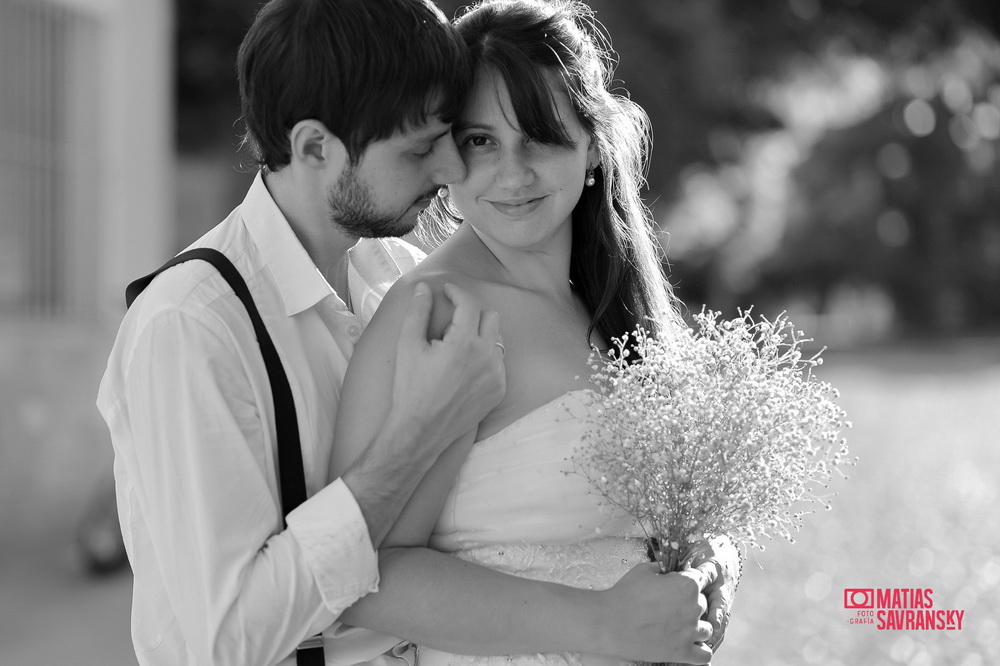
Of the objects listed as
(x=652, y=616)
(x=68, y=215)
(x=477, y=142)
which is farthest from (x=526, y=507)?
(x=68, y=215)

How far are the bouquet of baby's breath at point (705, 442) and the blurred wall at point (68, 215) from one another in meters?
6.87

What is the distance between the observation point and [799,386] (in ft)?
8.03

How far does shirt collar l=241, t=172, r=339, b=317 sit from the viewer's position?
2.38 m

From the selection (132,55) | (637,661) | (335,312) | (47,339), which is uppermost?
(132,55)

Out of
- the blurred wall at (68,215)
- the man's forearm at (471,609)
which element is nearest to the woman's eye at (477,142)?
the man's forearm at (471,609)

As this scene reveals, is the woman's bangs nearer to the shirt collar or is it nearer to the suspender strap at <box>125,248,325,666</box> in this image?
the shirt collar

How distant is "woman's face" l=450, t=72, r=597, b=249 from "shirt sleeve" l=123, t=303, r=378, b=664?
832 mm

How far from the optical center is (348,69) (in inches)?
93.1

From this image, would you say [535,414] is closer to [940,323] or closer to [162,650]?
[162,650]

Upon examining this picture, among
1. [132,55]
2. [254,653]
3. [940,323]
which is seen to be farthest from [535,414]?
[940,323]

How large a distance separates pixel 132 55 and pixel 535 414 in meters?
7.92

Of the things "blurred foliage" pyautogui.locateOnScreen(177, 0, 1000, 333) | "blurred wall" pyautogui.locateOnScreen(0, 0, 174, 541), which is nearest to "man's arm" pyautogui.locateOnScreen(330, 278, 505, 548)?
"blurred foliage" pyautogui.locateOnScreen(177, 0, 1000, 333)

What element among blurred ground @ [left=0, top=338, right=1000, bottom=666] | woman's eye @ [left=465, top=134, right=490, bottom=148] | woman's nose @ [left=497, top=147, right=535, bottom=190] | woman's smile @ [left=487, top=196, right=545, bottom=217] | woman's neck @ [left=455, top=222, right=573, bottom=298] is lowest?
blurred ground @ [left=0, top=338, right=1000, bottom=666]

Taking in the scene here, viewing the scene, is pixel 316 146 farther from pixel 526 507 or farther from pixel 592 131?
pixel 526 507
